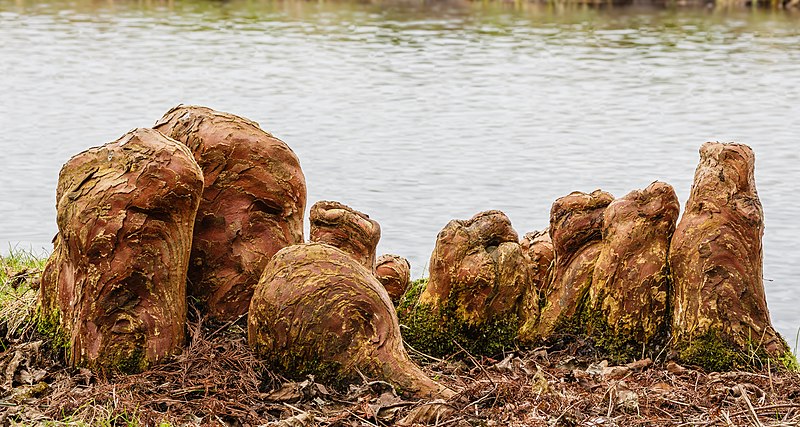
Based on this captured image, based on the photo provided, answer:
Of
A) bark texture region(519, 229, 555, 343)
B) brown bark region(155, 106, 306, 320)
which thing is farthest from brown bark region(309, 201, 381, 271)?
bark texture region(519, 229, 555, 343)

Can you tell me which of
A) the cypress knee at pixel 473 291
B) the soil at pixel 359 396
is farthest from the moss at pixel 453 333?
the soil at pixel 359 396

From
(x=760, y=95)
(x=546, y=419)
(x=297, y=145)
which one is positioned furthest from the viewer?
(x=760, y=95)

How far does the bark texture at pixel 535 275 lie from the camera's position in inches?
243

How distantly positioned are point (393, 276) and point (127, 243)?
188 centimetres

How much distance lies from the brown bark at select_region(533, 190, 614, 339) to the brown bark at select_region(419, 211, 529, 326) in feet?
0.71

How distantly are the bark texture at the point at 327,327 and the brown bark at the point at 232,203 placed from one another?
2.08 ft

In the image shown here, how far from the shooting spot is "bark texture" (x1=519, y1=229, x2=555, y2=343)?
20.2 feet

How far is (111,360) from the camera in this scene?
548 cm

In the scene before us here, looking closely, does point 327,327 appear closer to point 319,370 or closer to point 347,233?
point 319,370

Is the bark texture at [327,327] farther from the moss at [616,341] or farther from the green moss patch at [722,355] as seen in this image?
the green moss patch at [722,355]

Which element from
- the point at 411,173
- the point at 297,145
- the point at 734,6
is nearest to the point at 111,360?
Result: the point at 411,173

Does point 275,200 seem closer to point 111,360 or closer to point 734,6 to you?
point 111,360

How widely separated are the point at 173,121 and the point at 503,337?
212 centimetres

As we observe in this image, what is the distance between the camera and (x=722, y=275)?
19.4 ft
